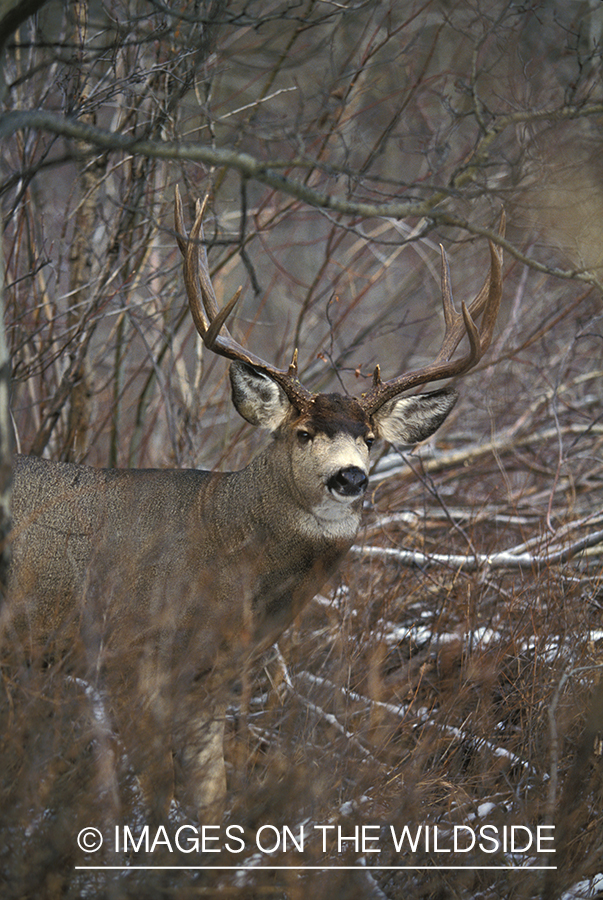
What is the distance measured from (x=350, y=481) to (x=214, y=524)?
0.81 meters

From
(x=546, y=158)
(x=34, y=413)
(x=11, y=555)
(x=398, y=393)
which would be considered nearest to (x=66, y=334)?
(x=34, y=413)

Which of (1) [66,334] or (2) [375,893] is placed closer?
(2) [375,893]

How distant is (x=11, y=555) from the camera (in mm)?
3932

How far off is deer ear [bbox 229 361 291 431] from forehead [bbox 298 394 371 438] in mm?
190

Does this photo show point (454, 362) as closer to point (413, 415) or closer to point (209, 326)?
point (413, 415)

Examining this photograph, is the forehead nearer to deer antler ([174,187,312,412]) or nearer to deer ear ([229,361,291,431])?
deer antler ([174,187,312,412])

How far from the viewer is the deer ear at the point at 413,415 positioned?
435 centimetres

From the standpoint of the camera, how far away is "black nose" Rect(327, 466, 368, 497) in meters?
3.60

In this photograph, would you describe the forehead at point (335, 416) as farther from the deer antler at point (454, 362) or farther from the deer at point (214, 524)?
the deer antler at point (454, 362)

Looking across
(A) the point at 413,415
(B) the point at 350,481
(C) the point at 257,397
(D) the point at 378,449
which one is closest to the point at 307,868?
(B) the point at 350,481

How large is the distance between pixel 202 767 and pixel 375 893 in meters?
0.76

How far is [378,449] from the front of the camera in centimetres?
661

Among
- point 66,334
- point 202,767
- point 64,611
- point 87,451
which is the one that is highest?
point 66,334

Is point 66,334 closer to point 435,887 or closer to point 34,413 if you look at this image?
point 34,413
